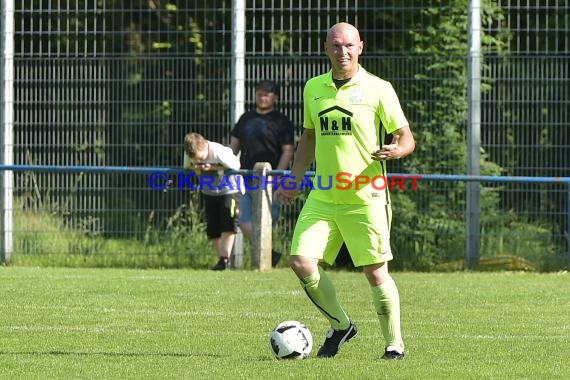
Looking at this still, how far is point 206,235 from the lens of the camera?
675 inches

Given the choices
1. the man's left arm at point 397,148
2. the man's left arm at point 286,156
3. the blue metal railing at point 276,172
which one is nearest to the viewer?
the man's left arm at point 397,148

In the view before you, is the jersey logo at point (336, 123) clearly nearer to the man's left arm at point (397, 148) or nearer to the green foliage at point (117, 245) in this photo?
the man's left arm at point (397, 148)

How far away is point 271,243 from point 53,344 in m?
7.31

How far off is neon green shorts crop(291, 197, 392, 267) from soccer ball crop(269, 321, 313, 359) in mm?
466

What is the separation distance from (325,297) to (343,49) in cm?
157

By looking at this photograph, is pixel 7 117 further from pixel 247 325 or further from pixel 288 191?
pixel 288 191

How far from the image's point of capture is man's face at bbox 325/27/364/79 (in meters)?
8.34

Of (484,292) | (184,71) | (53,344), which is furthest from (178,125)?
(53,344)

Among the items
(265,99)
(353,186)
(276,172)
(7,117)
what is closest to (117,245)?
(7,117)

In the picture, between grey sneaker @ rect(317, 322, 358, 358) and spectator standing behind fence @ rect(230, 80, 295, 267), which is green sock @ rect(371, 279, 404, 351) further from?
spectator standing behind fence @ rect(230, 80, 295, 267)

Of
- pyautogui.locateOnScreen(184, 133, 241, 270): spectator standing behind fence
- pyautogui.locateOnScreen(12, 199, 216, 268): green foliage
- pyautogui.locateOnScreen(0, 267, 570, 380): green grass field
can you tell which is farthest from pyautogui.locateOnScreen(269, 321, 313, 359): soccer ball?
pyautogui.locateOnScreen(12, 199, 216, 268): green foliage

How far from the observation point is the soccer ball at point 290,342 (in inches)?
332

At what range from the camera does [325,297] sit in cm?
870

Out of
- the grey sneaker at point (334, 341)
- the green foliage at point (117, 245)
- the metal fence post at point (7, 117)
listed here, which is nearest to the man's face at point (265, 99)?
the green foliage at point (117, 245)
